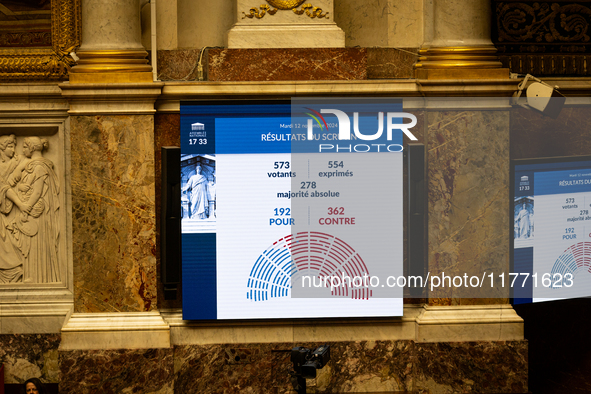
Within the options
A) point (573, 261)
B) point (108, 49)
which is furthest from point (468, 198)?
point (108, 49)

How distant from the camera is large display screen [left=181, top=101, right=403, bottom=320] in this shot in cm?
577

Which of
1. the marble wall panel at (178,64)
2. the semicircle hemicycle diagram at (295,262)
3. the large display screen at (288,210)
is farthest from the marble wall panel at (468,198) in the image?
the marble wall panel at (178,64)

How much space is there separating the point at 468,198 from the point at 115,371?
3.80m

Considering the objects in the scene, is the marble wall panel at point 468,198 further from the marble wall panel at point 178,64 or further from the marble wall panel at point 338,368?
the marble wall panel at point 178,64

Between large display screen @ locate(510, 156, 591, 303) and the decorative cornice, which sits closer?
the decorative cornice

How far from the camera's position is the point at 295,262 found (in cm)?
588

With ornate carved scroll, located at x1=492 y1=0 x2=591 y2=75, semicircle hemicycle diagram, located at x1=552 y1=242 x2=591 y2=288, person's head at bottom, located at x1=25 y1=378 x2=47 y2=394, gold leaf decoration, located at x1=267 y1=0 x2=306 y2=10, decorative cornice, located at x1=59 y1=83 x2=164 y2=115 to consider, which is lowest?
person's head at bottom, located at x1=25 y1=378 x2=47 y2=394

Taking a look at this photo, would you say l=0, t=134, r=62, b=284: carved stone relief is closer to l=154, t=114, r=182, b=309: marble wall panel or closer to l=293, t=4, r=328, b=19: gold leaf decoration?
l=154, t=114, r=182, b=309: marble wall panel

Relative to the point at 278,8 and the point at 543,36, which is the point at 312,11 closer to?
the point at 278,8

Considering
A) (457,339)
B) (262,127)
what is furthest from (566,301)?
(262,127)

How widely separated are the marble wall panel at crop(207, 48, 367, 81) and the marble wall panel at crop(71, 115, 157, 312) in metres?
0.90

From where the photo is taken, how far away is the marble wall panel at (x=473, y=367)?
232 inches

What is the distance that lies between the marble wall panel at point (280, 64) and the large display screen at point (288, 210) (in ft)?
0.97

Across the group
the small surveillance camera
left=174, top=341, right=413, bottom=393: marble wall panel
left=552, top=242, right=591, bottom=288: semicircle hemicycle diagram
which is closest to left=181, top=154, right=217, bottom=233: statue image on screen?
left=174, top=341, right=413, bottom=393: marble wall panel
